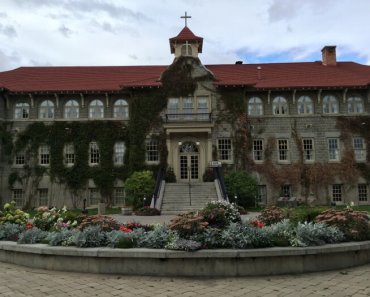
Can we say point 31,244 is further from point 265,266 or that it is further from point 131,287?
point 265,266

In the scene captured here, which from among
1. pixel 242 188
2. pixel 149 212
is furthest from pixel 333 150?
pixel 149 212

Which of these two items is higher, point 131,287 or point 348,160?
point 348,160

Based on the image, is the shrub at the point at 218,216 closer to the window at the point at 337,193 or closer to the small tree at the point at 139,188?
the small tree at the point at 139,188

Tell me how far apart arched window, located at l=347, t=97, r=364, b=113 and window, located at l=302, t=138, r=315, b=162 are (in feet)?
14.0

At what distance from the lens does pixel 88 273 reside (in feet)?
23.7

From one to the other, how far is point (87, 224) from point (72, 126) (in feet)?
70.6

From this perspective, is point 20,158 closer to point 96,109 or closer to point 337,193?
point 96,109

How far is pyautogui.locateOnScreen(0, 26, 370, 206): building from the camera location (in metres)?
27.6

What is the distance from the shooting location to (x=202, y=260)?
6922 mm

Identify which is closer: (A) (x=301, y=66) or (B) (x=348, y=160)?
(B) (x=348, y=160)

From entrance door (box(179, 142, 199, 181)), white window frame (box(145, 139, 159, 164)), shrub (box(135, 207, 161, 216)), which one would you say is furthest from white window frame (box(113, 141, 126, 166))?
shrub (box(135, 207, 161, 216))

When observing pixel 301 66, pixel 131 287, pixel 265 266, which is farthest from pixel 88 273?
pixel 301 66

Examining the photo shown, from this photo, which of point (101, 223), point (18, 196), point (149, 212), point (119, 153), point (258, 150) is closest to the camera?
point (101, 223)

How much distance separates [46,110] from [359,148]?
84.6ft
